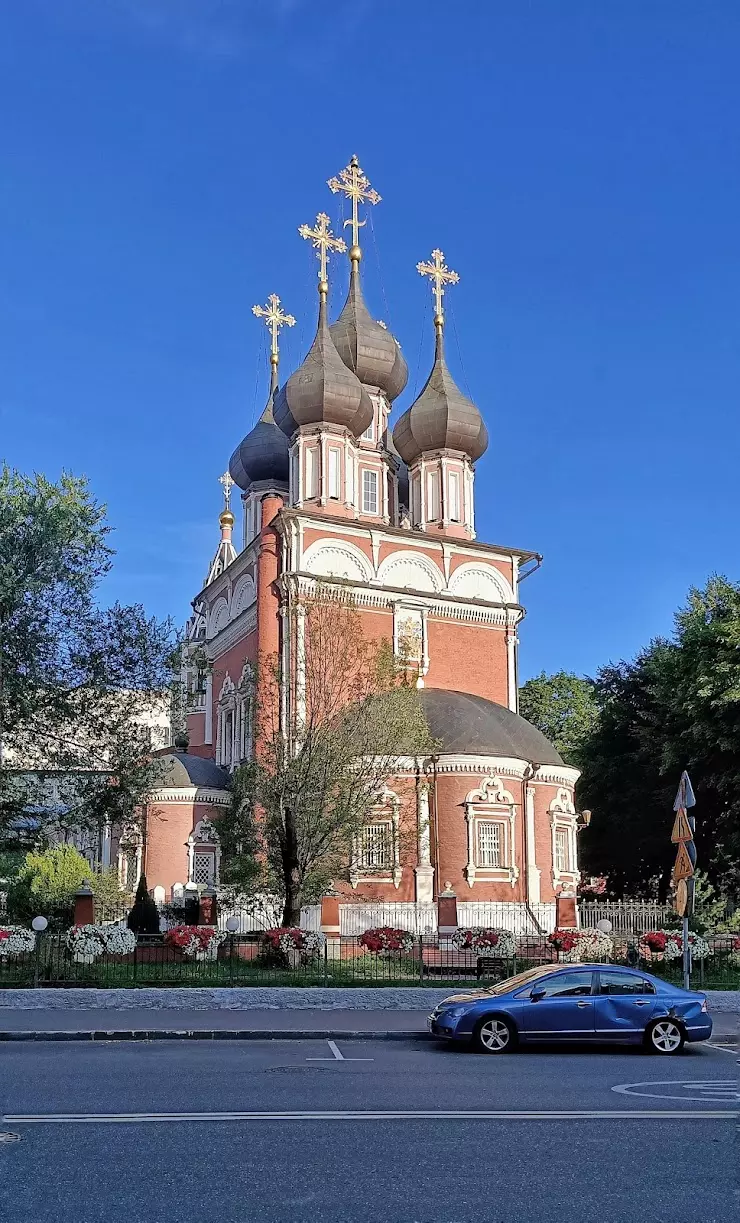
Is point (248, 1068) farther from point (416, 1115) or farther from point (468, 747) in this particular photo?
point (468, 747)

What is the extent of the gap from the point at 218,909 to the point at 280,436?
2287 centimetres

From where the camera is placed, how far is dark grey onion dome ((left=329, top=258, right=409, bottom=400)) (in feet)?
148

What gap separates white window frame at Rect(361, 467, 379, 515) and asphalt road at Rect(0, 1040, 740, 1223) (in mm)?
31649

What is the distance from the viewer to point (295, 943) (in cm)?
2214

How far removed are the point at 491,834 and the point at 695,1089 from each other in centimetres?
2309

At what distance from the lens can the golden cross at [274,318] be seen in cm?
5106

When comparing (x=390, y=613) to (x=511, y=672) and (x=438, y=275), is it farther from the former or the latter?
(x=438, y=275)

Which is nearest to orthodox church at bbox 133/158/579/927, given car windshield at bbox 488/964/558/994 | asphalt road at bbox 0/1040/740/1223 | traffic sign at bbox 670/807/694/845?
traffic sign at bbox 670/807/694/845

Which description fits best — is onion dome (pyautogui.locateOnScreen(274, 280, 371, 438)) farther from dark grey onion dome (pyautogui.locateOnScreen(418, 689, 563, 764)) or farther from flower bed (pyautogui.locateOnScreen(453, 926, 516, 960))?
flower bed (pyautogui.locateOnScreen(453, 926, 516, 960))

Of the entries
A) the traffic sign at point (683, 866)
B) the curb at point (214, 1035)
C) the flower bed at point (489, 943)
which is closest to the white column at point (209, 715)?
the flower bed at point (489, 943)

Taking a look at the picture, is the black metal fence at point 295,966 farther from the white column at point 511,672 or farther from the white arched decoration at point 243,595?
the white arched decoration at point 243,595

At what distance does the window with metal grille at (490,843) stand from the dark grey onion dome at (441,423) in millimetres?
15544

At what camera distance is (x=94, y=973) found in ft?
65.9

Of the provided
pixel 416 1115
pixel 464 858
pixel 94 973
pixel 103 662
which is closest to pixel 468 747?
pixel 464 858
